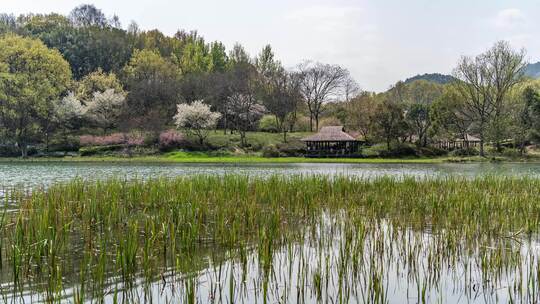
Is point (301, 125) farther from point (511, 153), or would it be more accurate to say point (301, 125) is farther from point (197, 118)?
point (511, 153)

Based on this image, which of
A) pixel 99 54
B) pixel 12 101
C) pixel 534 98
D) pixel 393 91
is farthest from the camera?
pixel 393 91

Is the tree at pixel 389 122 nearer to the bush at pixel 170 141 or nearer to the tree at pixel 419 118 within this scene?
the tree at pixel 419 118

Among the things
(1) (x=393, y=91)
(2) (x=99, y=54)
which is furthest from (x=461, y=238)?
(1) (x=393, y=91)

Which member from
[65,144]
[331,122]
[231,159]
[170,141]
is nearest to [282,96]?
[331,122]

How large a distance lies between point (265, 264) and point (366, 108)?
59379 millimetres

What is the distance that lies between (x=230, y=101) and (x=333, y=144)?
17728 millimetres

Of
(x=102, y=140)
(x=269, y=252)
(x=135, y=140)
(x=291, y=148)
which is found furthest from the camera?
(x=291, y=148)

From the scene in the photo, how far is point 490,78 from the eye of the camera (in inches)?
2413

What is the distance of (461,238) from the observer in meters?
8.93

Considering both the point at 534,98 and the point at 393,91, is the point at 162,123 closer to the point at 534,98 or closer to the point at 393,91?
Answer: the point at 534,98

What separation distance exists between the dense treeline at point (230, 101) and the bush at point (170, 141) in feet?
4.97

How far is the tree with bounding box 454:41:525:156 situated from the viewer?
5972cm

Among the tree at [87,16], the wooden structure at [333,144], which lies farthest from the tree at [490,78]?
the tree at [87,16]

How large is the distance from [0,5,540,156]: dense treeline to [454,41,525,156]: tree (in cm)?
13
